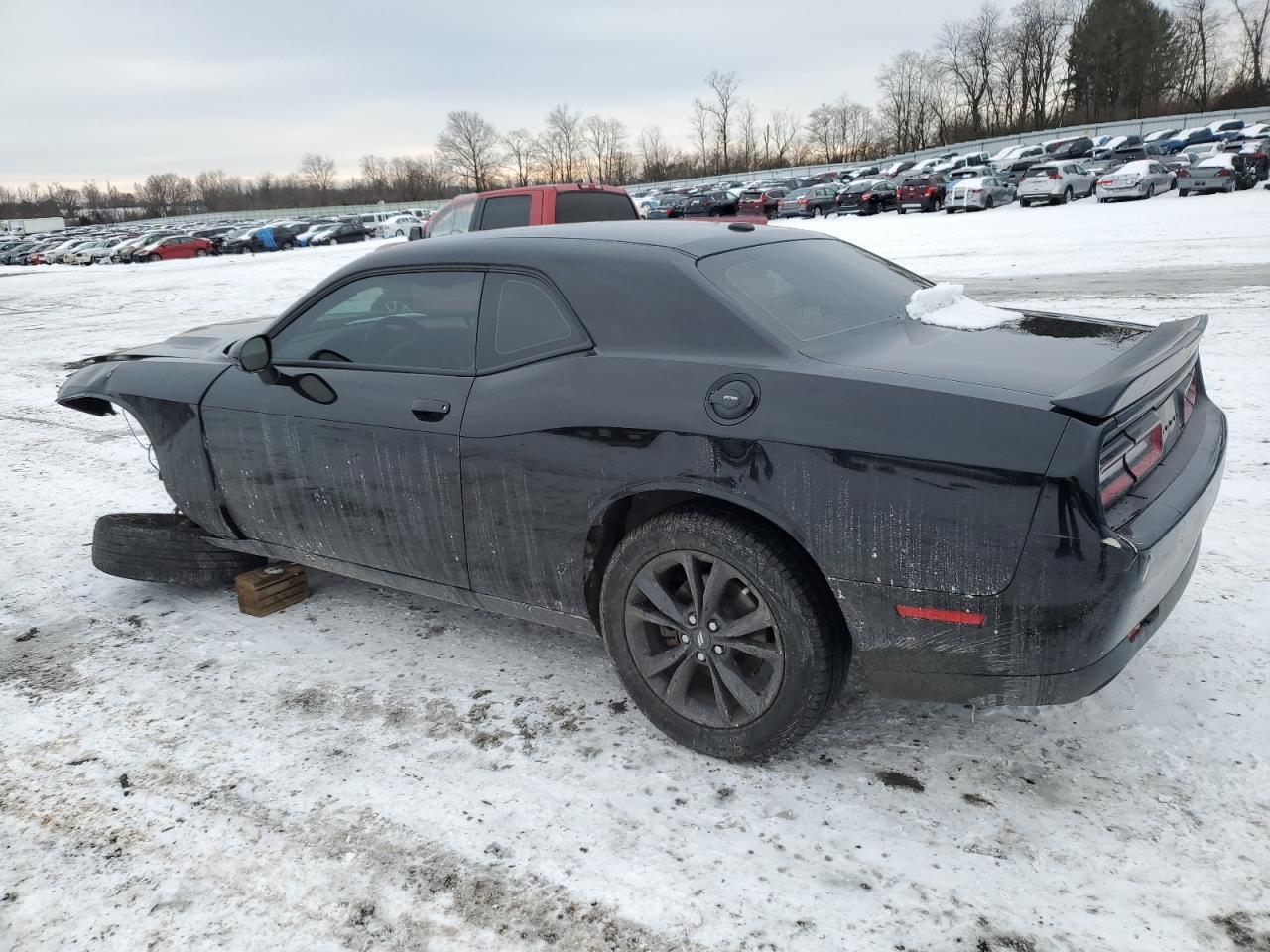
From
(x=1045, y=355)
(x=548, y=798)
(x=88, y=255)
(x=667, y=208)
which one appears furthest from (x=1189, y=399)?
(x=88, y=255)

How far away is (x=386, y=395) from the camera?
3232mm

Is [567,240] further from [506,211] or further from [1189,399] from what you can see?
[506,211]

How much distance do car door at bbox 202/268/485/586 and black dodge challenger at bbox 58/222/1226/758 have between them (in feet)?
0.04

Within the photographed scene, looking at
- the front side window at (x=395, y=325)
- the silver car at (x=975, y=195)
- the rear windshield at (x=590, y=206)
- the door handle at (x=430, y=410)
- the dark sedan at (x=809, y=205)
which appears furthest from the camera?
the dark sedan at (x=809, y=205)

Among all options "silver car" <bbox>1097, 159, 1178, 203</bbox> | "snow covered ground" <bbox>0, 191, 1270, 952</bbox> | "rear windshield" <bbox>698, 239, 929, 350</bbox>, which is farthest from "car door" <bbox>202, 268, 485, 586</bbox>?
"silver car" <bbox>1097, 159, 1178, 203</bbox>

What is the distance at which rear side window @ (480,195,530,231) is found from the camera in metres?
10.4

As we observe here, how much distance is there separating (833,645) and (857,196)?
112ft

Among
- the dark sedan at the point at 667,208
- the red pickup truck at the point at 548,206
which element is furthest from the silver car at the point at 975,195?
the red pickup truck at the point at 548,206

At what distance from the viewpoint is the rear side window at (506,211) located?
1036 cm

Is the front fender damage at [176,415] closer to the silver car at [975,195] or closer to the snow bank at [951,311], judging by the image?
the snow bank at [951,311]

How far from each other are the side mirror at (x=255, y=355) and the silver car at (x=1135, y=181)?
3004 cm

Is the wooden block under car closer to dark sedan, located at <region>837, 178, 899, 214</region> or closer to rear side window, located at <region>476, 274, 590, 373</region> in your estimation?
rear side window, located at <region>476, 274, 590, 373</region>

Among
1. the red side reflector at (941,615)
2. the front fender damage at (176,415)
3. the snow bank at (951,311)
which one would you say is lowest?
the red side reflector at (941,615)

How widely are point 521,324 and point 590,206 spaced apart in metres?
7.72
